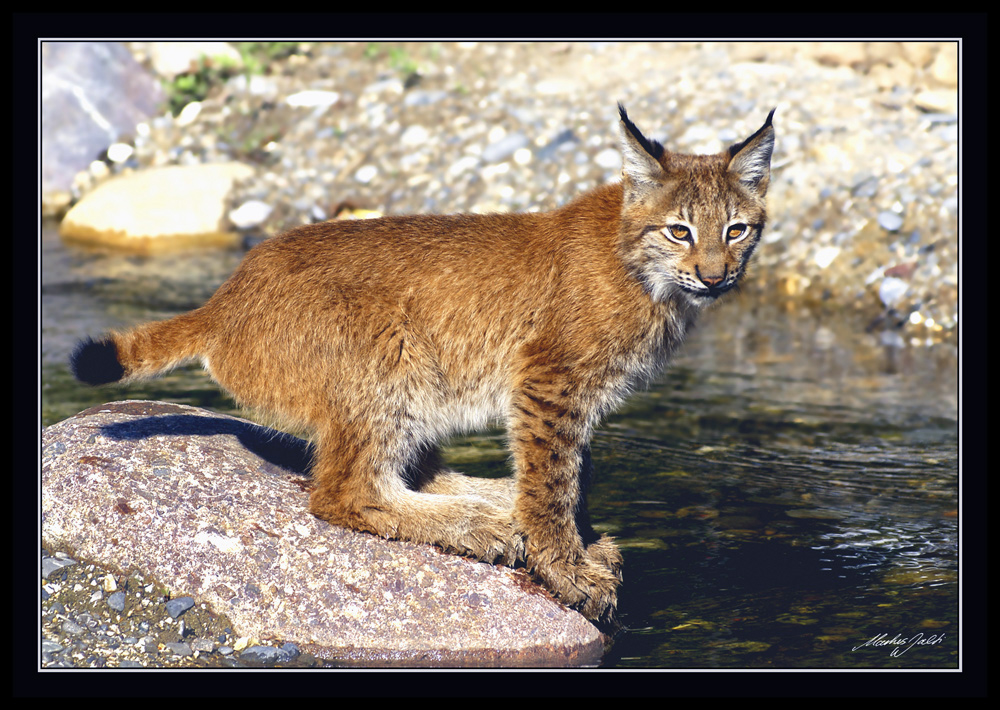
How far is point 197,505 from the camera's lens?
624cm

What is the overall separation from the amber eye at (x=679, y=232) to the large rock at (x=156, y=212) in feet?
32.9

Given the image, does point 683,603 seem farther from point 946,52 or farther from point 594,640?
point 946,52

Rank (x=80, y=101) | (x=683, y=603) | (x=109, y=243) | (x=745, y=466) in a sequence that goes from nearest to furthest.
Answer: (x=683, y=603), (x=745, y=466), (x=109, y=243), (x=80, y=101)

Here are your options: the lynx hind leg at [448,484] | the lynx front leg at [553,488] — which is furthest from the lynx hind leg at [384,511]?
the lynx hind leg at [448,484]

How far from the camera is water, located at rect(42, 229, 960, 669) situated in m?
6.03

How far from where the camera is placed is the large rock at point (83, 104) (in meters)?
16.4

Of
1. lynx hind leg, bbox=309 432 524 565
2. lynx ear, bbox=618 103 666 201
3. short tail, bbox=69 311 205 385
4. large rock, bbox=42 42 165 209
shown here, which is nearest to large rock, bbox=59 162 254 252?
large rock, bbox=42 42 165 209

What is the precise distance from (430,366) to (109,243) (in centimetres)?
1015

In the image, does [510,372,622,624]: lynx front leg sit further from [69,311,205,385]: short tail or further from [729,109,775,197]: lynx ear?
[69,311,205,385]: short tail

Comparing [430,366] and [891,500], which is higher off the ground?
[430,366]

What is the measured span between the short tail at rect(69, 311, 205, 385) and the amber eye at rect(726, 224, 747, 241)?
304cm
